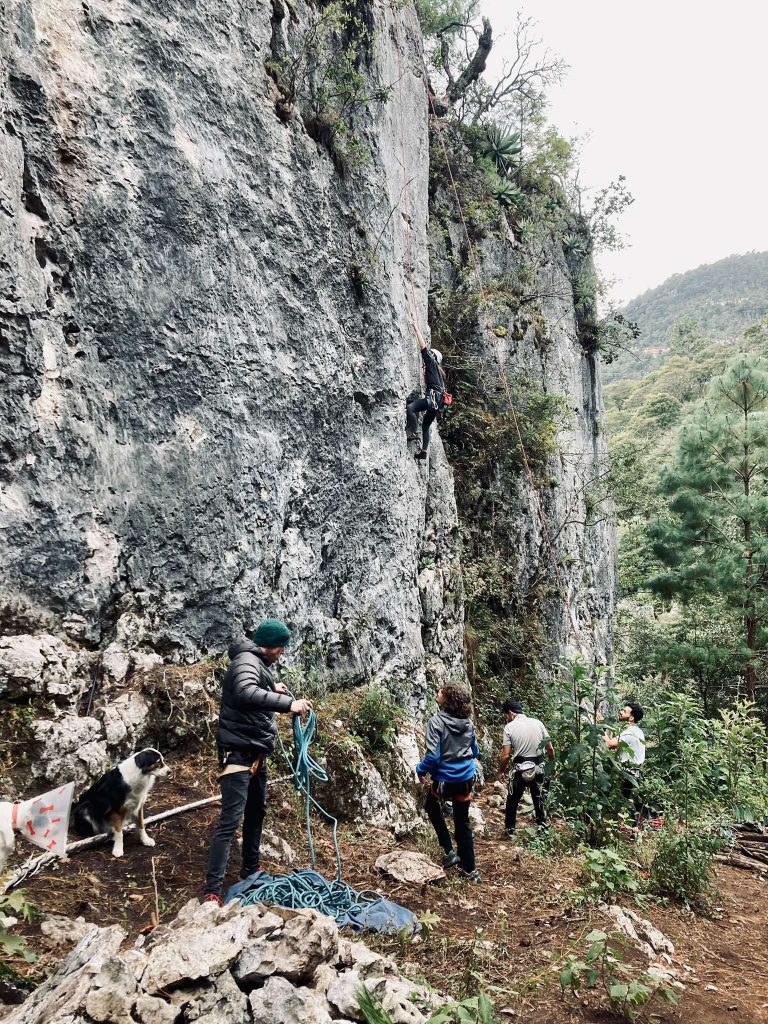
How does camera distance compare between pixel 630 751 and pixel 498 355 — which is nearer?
pixel 630 751

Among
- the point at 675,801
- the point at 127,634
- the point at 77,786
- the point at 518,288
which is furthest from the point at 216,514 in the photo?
the point at 518,288

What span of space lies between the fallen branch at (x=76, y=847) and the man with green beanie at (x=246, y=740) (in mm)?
966

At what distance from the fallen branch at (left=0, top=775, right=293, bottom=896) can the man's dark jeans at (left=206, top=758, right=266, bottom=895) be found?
0.95 meters

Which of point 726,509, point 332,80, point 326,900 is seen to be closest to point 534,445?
point 726,509

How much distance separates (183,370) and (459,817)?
17.1 feet

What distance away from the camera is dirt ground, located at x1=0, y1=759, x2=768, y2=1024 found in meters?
3.51

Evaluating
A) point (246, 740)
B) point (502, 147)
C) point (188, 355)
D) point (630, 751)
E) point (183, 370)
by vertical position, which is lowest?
point (630, 751)

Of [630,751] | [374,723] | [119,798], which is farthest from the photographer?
[374,723]

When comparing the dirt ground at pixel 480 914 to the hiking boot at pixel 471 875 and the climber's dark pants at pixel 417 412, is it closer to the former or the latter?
the hiking boot at pixel 471 875

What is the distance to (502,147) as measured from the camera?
16.5 metres

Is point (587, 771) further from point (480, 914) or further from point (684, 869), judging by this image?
point (480, 914)

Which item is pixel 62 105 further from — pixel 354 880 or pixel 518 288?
pixel 518 288

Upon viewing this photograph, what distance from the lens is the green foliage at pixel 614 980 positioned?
10.4ft

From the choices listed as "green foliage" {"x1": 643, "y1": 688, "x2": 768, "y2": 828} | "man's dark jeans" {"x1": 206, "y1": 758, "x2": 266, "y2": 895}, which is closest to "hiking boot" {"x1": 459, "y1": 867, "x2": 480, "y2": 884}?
"man's dark jeans" {"x1": 206, "y1": 758, "x2": 266, "y2": 895}
